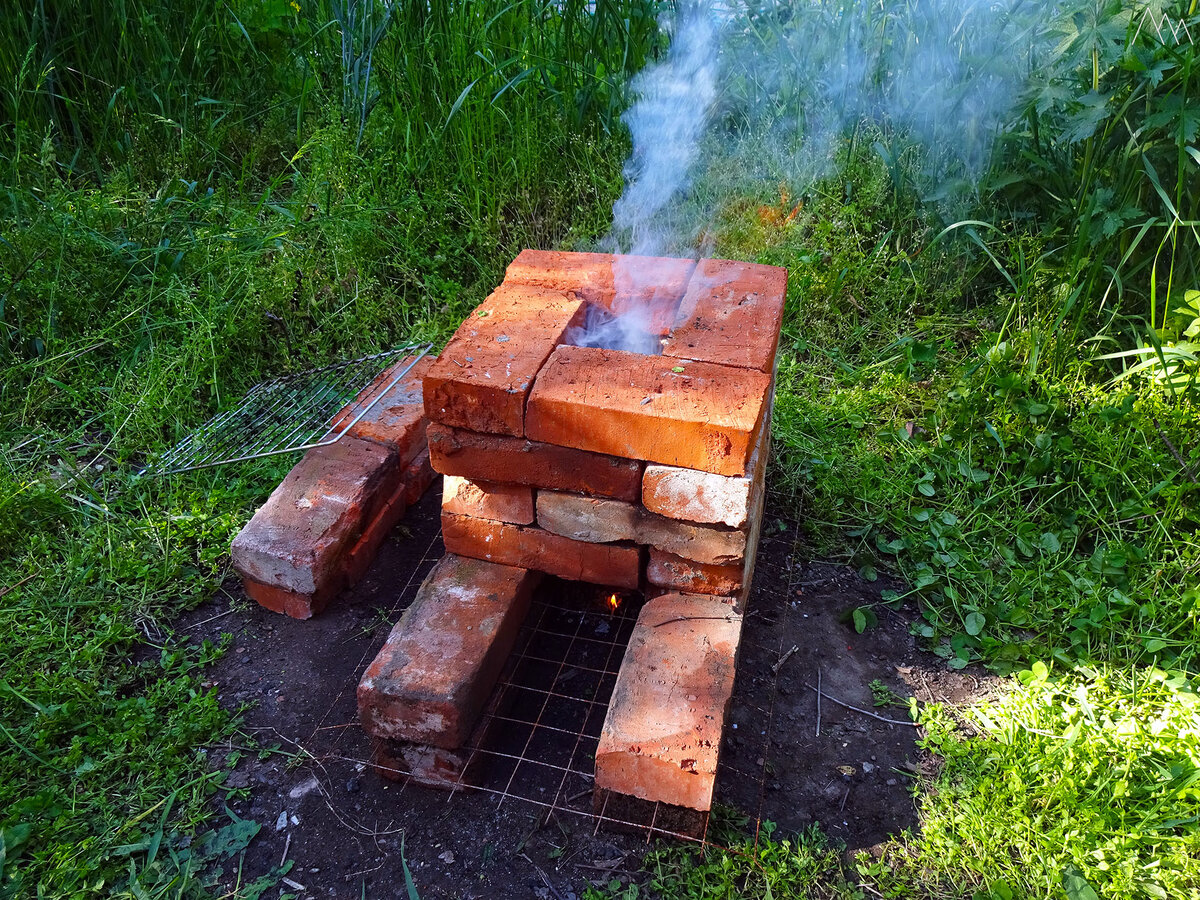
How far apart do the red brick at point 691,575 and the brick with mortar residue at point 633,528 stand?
45mm

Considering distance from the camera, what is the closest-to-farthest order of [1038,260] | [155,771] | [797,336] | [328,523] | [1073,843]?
[1073,843], [155,771], [328,523], [1038,260], [797,336]

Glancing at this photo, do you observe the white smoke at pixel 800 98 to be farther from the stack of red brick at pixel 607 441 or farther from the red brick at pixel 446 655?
the red brick at pixel 446 655

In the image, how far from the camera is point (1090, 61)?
318 cm

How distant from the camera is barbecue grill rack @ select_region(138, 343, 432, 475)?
3102 millimetres

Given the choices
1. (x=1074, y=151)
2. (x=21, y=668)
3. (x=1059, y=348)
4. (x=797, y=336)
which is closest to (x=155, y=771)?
(x=21, y=668)

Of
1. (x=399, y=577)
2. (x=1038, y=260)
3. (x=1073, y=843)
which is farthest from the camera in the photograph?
(x=1038, y=260)

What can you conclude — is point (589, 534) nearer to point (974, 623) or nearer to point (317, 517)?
point (317, 517)

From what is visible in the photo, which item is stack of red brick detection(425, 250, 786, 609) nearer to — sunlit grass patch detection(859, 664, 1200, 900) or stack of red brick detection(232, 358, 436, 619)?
stack of red brick detection(232, 358, 436, 619)

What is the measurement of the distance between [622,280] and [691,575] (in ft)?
3.15

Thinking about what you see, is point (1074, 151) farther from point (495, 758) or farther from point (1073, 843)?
point (495, 758)

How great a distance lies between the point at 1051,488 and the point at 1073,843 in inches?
54.7

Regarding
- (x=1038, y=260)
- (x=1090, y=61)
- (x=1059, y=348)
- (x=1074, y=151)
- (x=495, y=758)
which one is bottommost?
(x=495, y=758)

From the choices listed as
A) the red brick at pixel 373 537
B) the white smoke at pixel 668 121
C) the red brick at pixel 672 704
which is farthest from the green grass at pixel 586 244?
the red brick at pixel 373 537

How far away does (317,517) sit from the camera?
8.79 ft
